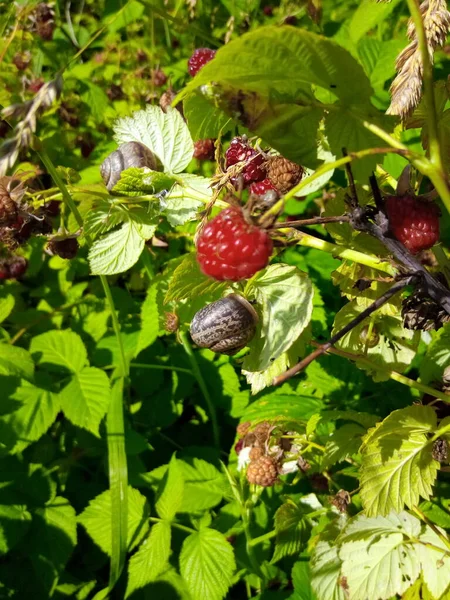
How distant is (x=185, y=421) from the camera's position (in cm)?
180

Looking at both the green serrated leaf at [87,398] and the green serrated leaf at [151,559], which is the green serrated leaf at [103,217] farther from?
the green serrated leaf at [151,559]

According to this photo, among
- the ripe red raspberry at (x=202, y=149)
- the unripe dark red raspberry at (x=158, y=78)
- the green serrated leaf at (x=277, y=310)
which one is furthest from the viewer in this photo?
the unripe dark red raspberry at (x=158, y=78)

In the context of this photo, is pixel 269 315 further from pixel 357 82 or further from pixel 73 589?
pixel 73 589

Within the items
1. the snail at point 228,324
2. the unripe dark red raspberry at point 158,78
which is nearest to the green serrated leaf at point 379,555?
the snail at point 228,324

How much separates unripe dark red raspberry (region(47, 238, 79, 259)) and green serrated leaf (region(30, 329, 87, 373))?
0.63 m

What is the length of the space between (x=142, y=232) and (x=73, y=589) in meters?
1.23

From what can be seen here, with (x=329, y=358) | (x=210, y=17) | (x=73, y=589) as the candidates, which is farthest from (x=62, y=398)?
(x=210, y=17)

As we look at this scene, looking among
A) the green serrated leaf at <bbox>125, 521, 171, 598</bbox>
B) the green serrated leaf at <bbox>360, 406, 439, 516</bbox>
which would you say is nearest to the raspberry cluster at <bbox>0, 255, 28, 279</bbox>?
the green serrated leaf at <bbox>125, 521, 171, 598</bbox>

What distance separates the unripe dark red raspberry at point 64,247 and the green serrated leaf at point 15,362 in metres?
0.64

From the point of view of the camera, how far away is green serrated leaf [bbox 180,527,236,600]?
1.21 metres

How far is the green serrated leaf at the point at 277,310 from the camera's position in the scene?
0.62 metres

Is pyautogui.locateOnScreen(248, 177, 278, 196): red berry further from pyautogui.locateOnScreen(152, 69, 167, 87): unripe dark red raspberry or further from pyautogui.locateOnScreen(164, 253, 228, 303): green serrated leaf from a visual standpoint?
pyautogui.locateOnScreen(152, 69, 167, 87): unripe dark red raspberry

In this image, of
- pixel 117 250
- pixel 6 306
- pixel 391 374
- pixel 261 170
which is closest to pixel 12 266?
pixel 6 306

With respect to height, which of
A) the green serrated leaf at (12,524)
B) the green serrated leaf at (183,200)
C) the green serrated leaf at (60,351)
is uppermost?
the green serrated leaf at (183,200)
